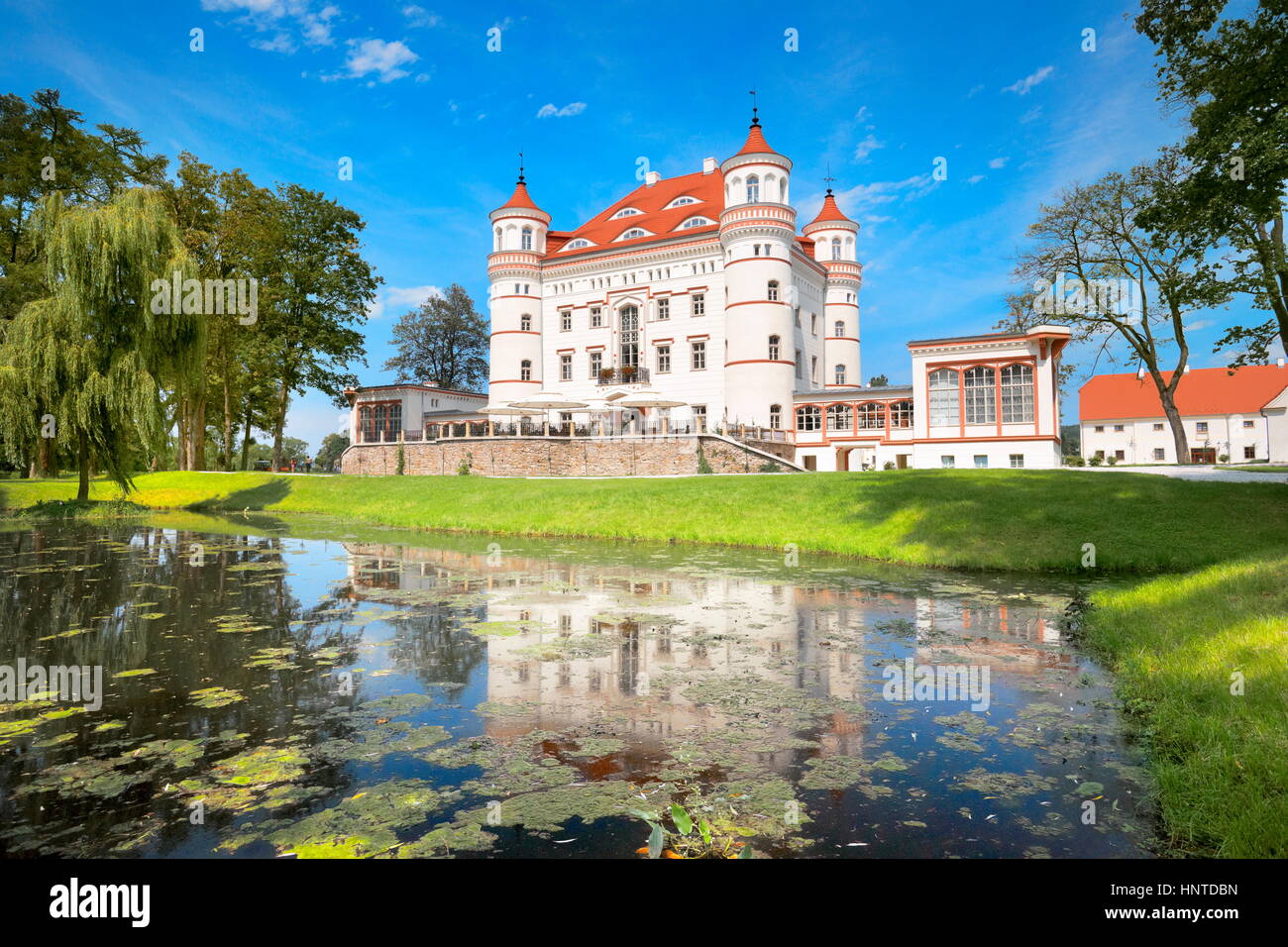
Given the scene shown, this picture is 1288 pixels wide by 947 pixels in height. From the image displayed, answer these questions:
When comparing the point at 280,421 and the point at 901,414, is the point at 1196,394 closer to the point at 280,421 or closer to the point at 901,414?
the point at 901,414

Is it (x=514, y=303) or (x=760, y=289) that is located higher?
(x=514, y=303)

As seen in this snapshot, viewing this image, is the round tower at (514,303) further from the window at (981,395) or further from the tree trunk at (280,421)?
the window at (981,395)

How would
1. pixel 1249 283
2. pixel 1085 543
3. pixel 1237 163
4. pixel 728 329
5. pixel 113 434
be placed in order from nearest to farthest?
pixel 1237 163
pixel 1085 543
pixel 1249 283
pixel 113 434
pixel 728 329

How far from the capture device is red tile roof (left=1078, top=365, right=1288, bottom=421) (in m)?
57.7

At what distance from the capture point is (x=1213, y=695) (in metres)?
5.03

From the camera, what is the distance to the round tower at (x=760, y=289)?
41.4 metres

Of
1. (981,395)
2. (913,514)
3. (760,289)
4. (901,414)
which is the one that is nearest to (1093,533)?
(913,514)

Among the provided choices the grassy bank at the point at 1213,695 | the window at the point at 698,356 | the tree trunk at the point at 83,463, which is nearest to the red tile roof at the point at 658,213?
the window at the point at 698,356

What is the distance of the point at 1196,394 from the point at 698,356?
4638 centimetres
